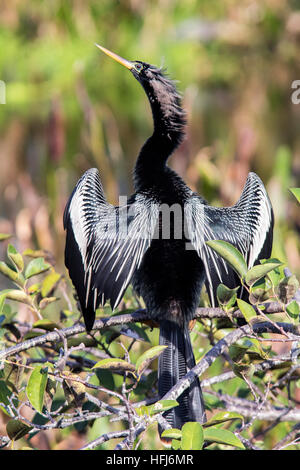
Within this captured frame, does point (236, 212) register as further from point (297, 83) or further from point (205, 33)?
point (205, 33)

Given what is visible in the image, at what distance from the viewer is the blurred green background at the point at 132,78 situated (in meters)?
7.59

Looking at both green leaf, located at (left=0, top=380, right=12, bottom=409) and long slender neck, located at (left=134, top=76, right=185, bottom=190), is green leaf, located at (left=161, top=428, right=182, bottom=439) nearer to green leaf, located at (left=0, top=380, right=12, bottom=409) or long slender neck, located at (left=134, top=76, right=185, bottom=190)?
green leaf, located at (left=0, top=380, right=12, bottom=409)

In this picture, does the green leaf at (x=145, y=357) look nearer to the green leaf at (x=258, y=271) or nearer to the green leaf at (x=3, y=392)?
the green leaf at (x=258, y=271)

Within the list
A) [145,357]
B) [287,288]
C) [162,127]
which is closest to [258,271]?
[287,288]

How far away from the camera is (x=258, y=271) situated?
5.16ft

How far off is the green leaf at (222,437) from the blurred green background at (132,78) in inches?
123

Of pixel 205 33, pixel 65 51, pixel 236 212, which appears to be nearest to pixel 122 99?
pixel 65 51

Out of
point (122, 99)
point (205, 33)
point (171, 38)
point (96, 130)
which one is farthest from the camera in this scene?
point (205, 33)

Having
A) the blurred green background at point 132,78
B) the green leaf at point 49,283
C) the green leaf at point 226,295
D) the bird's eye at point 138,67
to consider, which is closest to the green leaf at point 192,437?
the green leaf at point 226,295

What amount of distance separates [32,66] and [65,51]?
0.72 meters

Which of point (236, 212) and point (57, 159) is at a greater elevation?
point (57, 159)

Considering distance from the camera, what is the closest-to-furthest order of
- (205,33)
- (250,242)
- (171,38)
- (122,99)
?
(250,242)
(122,99)
(171,38)
(205,33)

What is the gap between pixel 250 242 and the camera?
89.5 inches

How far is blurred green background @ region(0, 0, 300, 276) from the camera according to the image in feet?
24.9
